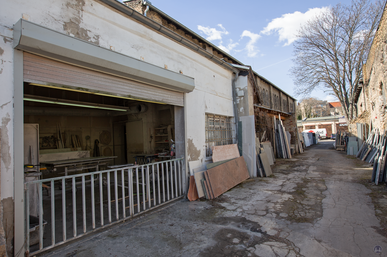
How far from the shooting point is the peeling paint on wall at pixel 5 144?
2.40 m

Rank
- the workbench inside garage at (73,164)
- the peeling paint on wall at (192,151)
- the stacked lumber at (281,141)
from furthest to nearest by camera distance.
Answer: the stacked lumber at (281,141) < the workbench inside garage at (73,164) < the peeling paint on wall at (192,151)

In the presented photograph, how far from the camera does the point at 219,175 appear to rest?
5633mm

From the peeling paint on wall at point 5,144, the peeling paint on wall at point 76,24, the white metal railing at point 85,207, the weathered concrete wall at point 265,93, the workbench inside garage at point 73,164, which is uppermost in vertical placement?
the weathered concrete wall at point 265,93

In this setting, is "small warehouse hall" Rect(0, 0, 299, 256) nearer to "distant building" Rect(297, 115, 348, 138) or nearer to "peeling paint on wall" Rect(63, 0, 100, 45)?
"peeling paint on wall" Rect(63, 0, 100, 45)

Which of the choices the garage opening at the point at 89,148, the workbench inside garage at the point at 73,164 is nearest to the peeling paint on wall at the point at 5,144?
the garage opening at the point at 89,148

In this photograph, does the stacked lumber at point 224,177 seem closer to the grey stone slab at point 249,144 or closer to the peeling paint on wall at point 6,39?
the grey stone slab at point 249,144

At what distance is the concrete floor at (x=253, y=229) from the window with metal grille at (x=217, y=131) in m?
1.83

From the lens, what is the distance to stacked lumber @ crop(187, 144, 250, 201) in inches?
200

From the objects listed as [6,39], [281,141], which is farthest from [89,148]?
[281,141]

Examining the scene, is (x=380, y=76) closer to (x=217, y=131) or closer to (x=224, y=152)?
(x=217, y=131)

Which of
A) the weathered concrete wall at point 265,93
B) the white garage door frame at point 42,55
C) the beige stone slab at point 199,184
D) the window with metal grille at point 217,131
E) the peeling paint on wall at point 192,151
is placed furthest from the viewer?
the weathered concrete wall at point 265,93

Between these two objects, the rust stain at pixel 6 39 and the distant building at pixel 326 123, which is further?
the distant building at pixel 326 123

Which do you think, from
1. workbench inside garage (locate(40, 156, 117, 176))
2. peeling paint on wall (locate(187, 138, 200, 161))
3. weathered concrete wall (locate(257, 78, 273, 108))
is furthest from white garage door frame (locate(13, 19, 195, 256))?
weathered concrete wall (locate(257, 78, 273, 108))

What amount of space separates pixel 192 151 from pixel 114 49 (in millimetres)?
3029
